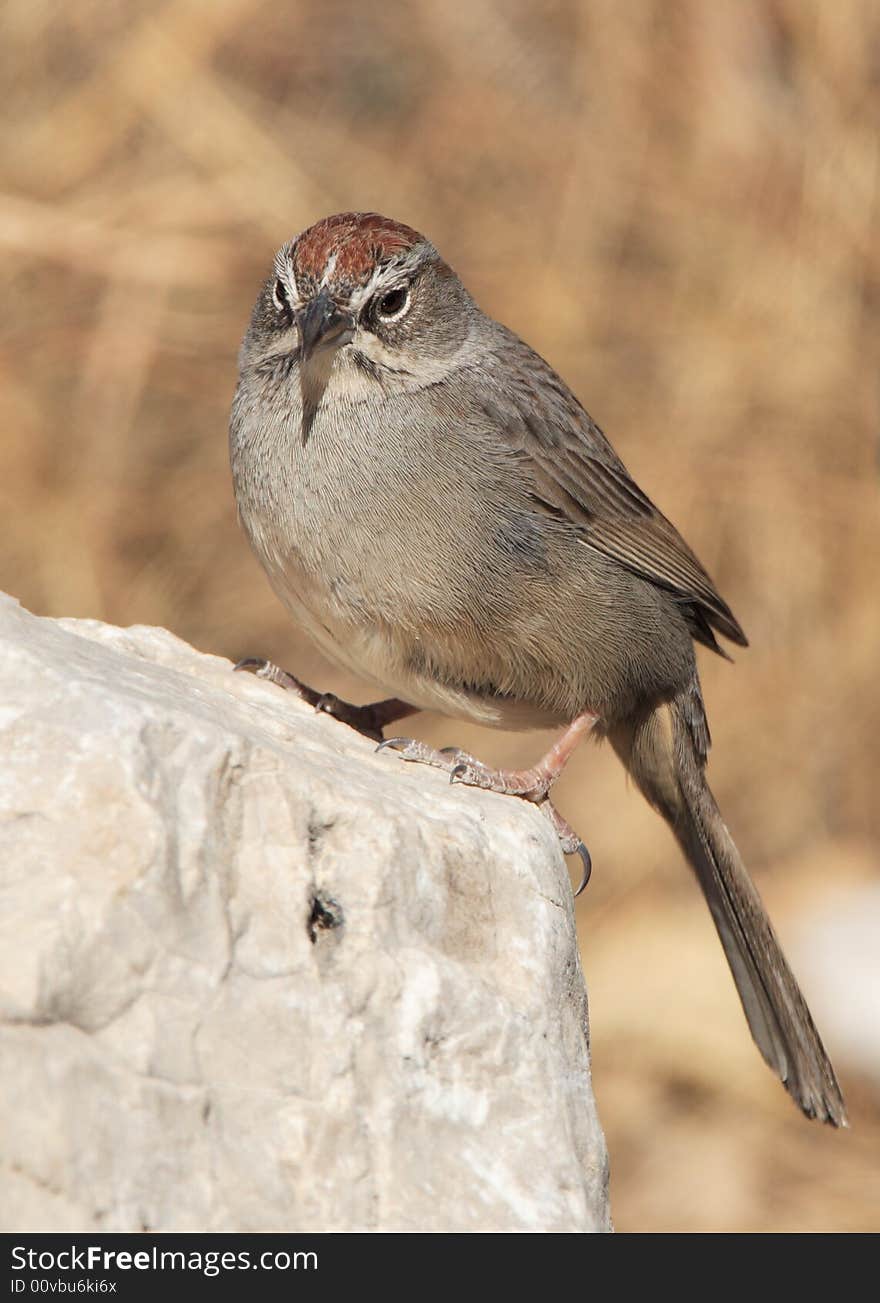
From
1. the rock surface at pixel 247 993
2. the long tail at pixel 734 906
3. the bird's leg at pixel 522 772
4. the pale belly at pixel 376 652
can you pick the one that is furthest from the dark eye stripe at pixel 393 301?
the rock surface at pixel 247 993

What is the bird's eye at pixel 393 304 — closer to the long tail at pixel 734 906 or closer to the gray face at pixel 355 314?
the gray face at pixel 355 314

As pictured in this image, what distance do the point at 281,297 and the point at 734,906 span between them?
182 cm

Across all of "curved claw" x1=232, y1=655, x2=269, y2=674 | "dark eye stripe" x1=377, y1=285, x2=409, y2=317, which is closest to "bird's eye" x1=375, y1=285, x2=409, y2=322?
"dark eye stripe" x1=377, y1=285, x2=409, y2=317

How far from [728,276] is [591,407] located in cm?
78

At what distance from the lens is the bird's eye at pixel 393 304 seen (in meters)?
3.63

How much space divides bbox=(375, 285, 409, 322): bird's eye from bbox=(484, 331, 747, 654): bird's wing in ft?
1.00

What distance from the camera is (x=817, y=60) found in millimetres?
7051

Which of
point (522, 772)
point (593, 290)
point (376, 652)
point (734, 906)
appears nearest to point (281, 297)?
point (376, 652)

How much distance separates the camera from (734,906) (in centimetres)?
416

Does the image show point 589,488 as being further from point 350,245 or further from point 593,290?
point 593,290

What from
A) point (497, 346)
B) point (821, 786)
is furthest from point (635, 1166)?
point (497, 346)

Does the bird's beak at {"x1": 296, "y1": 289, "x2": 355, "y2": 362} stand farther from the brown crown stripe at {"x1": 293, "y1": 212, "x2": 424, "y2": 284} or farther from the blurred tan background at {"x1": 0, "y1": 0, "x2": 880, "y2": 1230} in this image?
the blurred tan background at {"x1": 0, "y1": 0, "x2": 880, "y2": 1230}

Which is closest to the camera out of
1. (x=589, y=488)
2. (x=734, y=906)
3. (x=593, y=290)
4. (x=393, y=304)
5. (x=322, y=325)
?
(x=322, y=325)

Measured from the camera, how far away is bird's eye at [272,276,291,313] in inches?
142
